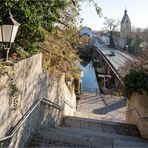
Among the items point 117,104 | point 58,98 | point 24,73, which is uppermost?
point 24,73

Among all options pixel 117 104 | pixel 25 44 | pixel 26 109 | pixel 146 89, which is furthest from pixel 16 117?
pixel 117 104

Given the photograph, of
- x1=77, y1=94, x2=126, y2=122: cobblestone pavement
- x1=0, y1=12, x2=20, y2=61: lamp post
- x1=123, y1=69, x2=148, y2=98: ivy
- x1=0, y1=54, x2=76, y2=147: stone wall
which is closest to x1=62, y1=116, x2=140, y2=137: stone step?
x1=123, y1=69, x2=148, y2=98: ivy

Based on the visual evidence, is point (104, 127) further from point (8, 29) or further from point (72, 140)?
point (8, 29)

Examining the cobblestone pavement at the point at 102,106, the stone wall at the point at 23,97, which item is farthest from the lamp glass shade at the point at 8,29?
the cobblestone pavement at the point at 102,106

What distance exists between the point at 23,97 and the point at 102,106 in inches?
779

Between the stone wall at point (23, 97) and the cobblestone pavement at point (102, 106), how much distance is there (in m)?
13.4

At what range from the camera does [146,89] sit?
448 inches

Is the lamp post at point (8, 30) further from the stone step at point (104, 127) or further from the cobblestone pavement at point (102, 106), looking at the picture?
the cobblestone pavement at point (102, 106)

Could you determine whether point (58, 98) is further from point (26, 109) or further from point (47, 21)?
point (26, 109)

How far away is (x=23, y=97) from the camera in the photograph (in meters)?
7.45

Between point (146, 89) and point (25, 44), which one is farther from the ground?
point (25, 44)

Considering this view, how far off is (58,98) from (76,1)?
383cm

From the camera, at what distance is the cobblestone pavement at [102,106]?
2404 centimetres

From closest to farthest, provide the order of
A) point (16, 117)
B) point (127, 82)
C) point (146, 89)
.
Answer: point (16, 117)
point (146, 89)
point (127, 82)
